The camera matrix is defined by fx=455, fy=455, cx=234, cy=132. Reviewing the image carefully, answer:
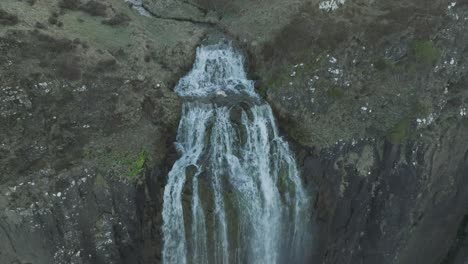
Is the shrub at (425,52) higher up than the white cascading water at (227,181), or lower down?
higher up

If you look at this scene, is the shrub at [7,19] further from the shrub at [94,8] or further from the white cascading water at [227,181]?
the white cascading water at [227,181]

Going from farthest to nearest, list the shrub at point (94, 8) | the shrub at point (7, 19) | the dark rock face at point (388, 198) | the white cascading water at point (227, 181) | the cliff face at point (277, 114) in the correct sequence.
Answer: the shrub at point (94, 8) < the dark rock face at point (388, 198) < the white cascading water at point (227, 181) < the shrub at point (7, 19) < the cliff face at point (277, 114)

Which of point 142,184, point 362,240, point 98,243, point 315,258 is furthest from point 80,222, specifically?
point 362,240

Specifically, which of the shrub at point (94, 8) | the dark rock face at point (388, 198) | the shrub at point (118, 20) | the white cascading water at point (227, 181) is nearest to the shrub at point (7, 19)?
the shrub at point (94, 8)

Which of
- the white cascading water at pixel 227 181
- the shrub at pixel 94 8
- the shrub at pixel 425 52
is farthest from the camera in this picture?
the shrub at pixel 94 8

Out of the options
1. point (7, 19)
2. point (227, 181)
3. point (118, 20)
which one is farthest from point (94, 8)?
point (227, 181)

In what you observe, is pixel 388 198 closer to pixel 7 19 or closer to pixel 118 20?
pixel 118 20
